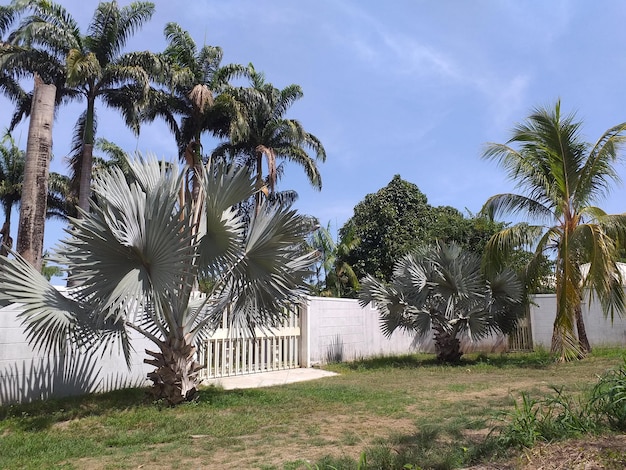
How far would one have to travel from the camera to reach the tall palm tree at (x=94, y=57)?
16547 mm

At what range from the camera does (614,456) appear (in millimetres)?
3803

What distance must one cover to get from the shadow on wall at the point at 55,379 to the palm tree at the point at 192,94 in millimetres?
13294

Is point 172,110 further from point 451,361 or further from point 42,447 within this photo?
point 42,447

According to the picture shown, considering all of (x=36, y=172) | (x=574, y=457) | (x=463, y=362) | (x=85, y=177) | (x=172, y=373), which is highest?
(x=85, y=177)

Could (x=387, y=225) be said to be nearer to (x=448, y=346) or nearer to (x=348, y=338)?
(x=348, y=338)

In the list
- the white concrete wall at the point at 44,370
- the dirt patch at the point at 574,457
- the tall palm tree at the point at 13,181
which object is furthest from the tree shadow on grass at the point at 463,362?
the tall palm tree at the point at 13,181

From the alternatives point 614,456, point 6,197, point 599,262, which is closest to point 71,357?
point 614,456

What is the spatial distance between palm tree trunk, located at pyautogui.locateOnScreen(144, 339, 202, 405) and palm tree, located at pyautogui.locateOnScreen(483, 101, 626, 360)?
28.6ft

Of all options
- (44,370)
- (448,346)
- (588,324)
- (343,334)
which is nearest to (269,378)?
(343,334)

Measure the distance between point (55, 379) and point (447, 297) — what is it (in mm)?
9302

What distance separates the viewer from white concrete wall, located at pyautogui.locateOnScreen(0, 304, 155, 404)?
24.5ft

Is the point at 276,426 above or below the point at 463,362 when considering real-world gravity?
below

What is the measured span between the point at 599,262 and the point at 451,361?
15.4 ft

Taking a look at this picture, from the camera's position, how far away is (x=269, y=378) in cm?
1151
